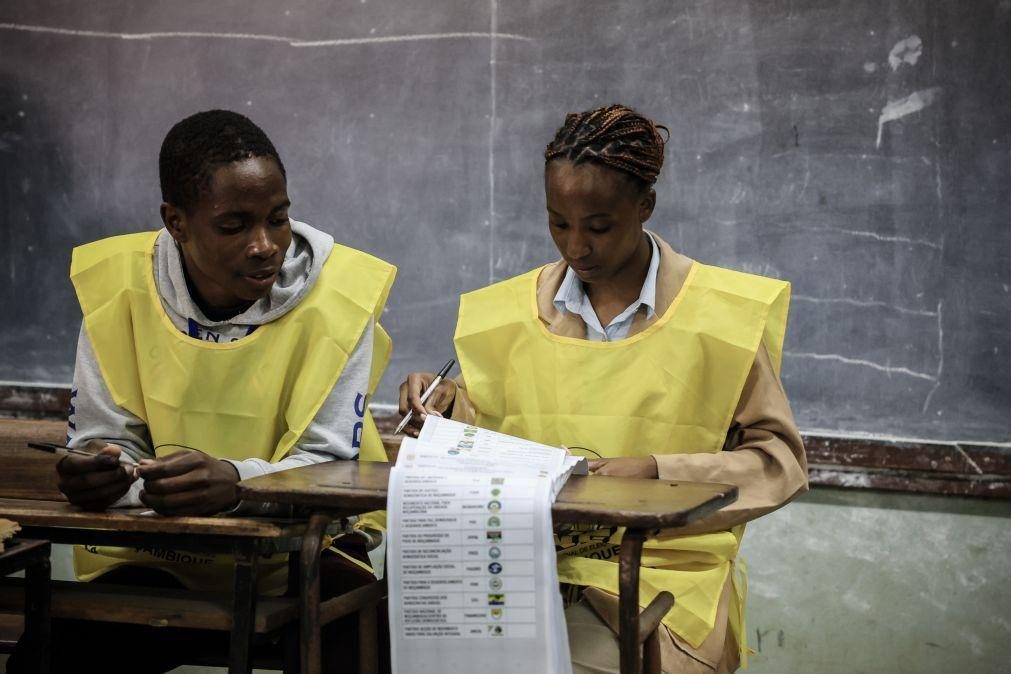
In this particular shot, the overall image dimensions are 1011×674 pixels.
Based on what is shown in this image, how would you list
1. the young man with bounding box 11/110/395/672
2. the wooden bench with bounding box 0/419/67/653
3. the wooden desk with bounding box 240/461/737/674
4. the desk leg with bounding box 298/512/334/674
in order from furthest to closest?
the wooden bench with bounding box 0/419/67/653 < the young man with bounding box 11/110/395/672 < the desk leg with bounding box 298/512/334/674 < the wooden desk with bounding box 240/461/737/674

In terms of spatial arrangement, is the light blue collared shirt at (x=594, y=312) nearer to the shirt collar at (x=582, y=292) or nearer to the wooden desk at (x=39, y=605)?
the shirt collar at (x=582, y=292)

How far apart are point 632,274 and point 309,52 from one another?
1795 millimetres

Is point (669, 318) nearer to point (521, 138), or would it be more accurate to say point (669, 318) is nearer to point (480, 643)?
point (480, 643)

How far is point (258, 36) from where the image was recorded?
13.1ft

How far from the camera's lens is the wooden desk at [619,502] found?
6.22ft

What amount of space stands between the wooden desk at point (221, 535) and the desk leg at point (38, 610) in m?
0.08

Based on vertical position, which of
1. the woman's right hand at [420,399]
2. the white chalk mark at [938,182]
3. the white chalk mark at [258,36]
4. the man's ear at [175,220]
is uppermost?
the white chalk mark at [258,36]

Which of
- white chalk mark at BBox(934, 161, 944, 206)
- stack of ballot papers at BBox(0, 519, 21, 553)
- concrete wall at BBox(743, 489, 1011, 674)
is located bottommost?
concrete wall at BBox(743, 489, 1011, 674)

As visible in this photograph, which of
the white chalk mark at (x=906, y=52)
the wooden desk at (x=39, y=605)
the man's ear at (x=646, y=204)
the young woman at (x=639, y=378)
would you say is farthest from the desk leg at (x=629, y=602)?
the white chalk mark at (x=906, y=52)

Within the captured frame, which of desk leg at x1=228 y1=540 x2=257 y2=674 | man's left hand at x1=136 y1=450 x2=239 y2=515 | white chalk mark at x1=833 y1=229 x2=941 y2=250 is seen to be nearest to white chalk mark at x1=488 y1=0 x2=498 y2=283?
white chalk mark at x1=833 y1=229 x2=941 y2=250

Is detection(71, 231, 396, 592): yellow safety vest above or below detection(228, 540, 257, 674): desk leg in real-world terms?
above

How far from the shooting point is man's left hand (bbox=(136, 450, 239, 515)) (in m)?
2.15

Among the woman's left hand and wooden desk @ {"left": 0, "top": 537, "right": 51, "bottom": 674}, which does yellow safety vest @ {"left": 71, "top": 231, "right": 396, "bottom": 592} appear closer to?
wooden desk @ {"left": 0, "top": 537, "right": 51, "bottom": 674}

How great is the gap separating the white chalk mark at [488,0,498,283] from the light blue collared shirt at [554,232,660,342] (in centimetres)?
113
